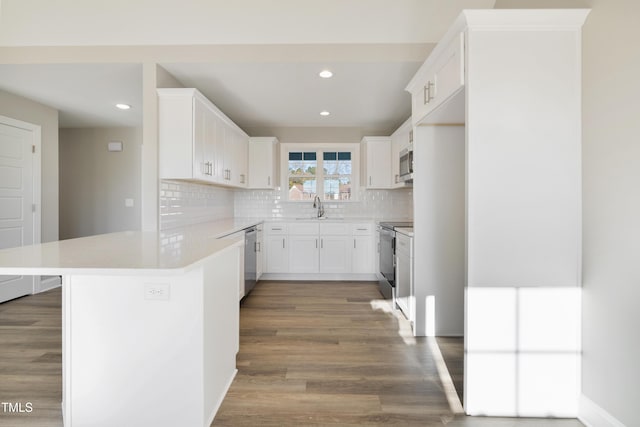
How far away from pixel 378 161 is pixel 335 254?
4.95 feet

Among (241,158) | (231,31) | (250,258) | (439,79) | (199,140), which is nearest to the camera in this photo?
(439,79)

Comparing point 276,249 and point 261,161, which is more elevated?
point 261,161

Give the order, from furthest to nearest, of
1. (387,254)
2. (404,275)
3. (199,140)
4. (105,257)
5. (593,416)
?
(387,254)
(404,275)
(199,140)
(593,416)
(105,257)

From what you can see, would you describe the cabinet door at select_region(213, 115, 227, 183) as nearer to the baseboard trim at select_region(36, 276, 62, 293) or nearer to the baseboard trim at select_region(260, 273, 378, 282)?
the baseboard trim at select_region(260, 273, 378, 282)

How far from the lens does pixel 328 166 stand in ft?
18.4

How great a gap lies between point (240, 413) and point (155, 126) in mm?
2420

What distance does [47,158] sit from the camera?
4.42m

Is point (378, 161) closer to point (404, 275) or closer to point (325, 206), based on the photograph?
point (325, 206)

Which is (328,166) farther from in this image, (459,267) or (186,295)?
(186,295)

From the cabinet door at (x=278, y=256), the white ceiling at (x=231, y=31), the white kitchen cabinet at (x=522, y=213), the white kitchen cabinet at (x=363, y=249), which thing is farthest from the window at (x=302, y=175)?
the white kitchen cabinet at (x=522, y=213)

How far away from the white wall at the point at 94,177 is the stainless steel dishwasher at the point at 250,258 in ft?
8.25

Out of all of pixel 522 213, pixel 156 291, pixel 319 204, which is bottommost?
pixel 156 291

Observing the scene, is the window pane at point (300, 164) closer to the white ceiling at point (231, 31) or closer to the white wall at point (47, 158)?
the white ceiling at point (231, 31)

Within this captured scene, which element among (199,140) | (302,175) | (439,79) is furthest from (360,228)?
(439,79)
